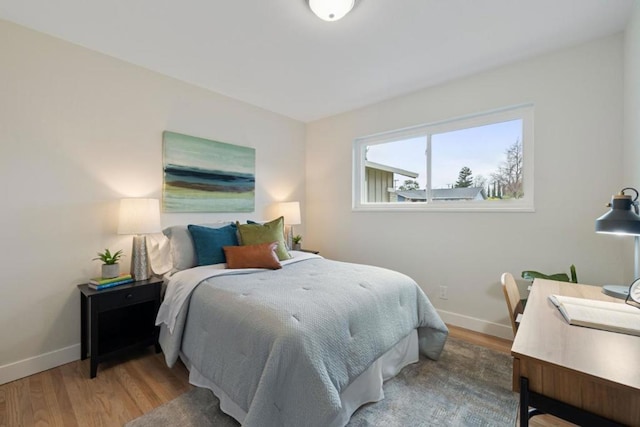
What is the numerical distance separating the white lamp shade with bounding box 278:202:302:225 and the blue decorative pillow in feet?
3.25

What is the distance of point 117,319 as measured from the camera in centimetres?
236

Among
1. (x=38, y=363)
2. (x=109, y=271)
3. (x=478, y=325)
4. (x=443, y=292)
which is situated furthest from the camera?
(x=443, y=292)

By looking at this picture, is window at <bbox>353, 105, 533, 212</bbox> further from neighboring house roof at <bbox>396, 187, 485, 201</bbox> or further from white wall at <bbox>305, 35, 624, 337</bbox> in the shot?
white wall at <bbox>305, 35, 624, 337</bbox>

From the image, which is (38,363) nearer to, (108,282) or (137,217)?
(108,282)

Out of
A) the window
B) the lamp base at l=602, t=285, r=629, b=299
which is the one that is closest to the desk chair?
the lamp base at l=602, t=285, r=629, b=299

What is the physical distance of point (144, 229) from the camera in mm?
2209

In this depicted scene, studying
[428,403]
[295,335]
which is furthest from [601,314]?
[295,335]

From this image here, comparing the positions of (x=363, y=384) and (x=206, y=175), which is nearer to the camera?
(x=363, y=384)

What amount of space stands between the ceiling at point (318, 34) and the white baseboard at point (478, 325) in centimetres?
233

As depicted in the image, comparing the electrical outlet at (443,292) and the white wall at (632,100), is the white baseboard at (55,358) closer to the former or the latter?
the electrical outlet at (443,292)

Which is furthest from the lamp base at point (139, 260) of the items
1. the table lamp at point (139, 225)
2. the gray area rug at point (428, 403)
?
the gray area rug at point (428, 403)

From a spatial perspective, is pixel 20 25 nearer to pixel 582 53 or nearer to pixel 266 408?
pixel 266 408

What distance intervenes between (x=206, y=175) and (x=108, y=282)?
1.32 m

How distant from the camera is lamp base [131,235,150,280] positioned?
2267 millimetres
